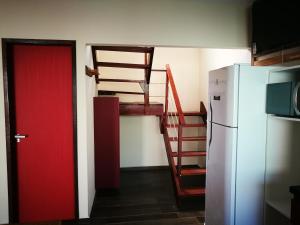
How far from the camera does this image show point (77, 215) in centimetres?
274

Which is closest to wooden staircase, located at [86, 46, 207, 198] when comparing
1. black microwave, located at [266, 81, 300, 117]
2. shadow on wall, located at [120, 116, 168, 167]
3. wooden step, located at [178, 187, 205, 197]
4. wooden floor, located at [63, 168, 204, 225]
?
wooden step, located at [178, 187, 205, 197]

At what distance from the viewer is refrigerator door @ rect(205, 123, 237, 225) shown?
2123 mm

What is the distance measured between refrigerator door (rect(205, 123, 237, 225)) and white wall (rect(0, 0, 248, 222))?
113 centimetres

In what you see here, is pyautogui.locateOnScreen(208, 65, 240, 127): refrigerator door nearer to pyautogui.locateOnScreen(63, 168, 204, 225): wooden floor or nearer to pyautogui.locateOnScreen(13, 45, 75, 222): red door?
pyautogui.locateOnScreen(63, 168, 204, 225): wooden floor

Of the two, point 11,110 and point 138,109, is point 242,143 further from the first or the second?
point 11,110

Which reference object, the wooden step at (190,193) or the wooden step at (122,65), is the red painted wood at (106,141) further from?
the wooden step at (190,193)

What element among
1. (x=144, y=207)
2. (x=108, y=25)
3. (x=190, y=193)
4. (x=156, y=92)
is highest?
(x=108, y=25)

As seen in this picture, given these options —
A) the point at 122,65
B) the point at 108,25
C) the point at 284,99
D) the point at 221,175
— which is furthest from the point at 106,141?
the point at 284,99

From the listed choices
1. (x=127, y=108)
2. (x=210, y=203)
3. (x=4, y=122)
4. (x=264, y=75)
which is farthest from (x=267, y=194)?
(x=4, y=122)

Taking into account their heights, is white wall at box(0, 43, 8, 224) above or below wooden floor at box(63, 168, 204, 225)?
above

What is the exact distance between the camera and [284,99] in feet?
6.30

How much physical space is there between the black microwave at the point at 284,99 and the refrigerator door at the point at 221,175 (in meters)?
0.37

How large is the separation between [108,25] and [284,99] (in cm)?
189

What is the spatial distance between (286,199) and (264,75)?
1.17 meters
